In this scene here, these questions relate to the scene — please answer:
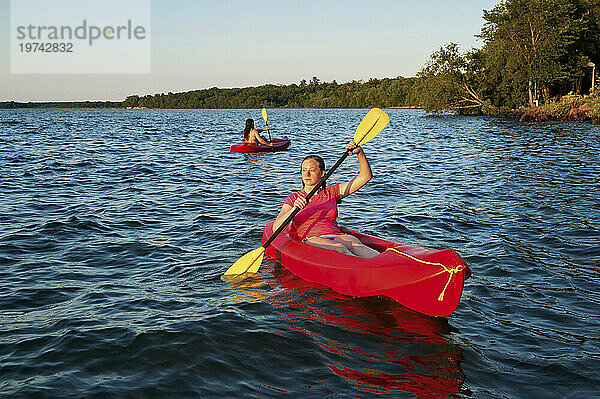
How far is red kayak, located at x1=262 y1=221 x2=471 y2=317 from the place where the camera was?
423 centimetres

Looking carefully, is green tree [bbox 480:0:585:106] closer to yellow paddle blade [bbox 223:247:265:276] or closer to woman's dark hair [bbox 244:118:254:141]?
woman's dark hair [bbox 244:118:254:141]

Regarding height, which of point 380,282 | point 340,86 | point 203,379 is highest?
point 340,86

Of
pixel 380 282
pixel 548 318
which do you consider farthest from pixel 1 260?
pixel 548 318

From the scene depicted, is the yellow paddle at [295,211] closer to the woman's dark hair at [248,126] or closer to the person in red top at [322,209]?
the person in red top at [322,209]

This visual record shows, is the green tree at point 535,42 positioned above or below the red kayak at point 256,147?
above

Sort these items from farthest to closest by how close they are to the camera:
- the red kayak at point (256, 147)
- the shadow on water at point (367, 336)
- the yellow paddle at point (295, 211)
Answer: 1. the red kayak at point (256, 147)
2. the yellow paddle at point (295, 211)
3. the shadow on water at point (367, 336)

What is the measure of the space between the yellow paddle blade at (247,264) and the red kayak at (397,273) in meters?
0.42

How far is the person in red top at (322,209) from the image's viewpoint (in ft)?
17.4

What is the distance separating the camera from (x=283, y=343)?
161 inches

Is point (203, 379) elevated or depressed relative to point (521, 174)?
depressed

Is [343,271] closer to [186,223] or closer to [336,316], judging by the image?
[336,316]

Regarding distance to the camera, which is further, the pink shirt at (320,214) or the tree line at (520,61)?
the tree line at (520,61)

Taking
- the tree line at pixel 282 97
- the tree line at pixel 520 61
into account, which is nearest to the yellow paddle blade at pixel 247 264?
the tree line at pixel 520 61

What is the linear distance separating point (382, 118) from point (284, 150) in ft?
44.1
